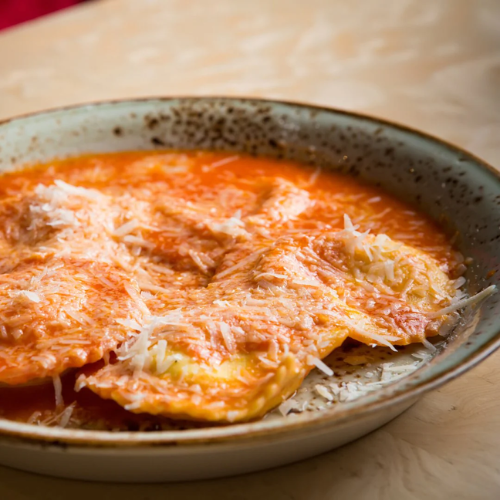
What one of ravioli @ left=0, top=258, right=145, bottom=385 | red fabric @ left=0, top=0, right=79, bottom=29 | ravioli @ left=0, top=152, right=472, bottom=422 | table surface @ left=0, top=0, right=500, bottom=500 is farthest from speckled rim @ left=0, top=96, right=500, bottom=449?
red fabric @ left=0, top=0, right=79, bottom=29

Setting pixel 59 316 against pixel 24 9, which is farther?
pixel 24 9

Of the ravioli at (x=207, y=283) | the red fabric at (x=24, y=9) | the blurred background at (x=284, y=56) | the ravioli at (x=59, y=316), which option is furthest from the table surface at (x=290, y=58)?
the red fabric at (x=24, y=9)

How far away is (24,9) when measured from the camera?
624cm

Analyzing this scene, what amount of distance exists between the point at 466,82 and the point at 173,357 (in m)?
Result: 2.77

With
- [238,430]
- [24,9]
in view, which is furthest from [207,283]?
[24,9]

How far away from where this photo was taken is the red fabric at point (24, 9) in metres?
6.08

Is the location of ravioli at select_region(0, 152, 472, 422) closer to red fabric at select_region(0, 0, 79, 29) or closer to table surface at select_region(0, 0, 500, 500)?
table surface at select_region(0, 0, 500, 500)

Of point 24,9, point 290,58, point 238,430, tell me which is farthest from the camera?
point 24,9

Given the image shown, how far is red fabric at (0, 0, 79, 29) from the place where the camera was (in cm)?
608

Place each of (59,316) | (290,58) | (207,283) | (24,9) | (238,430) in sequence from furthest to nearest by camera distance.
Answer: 1. (24,9)
2. (290,58)
3. (207,283)
4. (59,316)
5. (238,430)

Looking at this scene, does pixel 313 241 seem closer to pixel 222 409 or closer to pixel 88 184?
pixel 222 409

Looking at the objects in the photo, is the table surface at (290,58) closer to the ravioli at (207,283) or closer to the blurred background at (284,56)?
the blurred background at (284,56)

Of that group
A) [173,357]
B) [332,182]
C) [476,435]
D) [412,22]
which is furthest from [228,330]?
[412,22]

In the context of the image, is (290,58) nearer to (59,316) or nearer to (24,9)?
(59,316)
